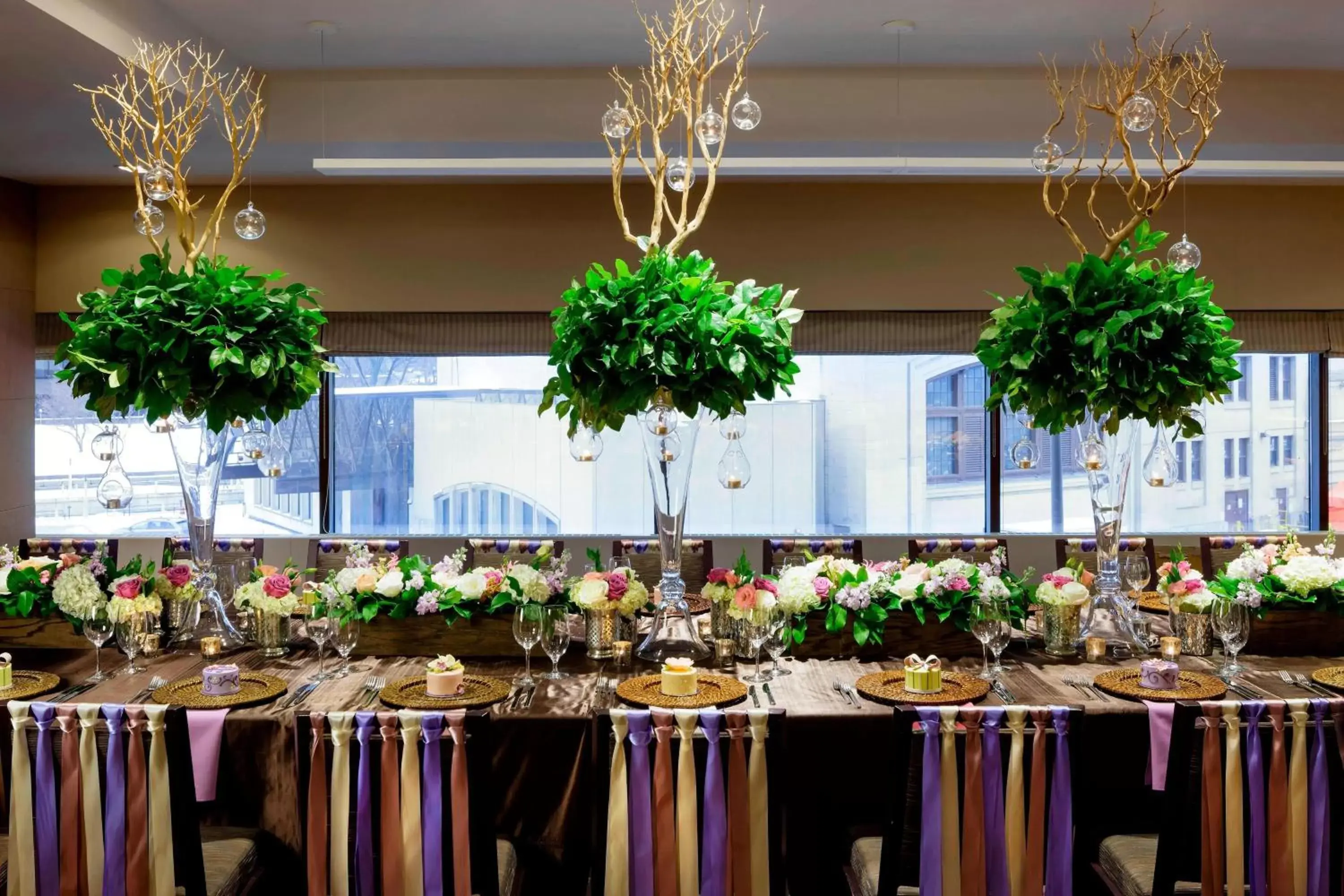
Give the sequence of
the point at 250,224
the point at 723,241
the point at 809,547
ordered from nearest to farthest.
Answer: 1. the point at 250,224
2. the point at 809,547
3. the point at 723,241

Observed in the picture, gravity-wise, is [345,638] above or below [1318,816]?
above

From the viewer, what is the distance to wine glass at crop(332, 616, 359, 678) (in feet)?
8.90

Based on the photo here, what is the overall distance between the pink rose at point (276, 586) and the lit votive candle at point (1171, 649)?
2.36 metres

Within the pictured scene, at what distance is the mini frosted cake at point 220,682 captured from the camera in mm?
2564

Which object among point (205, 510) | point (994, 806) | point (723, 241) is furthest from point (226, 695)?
point (723, 241)

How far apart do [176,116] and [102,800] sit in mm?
2066

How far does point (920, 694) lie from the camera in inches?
100

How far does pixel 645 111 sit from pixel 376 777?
3.12m

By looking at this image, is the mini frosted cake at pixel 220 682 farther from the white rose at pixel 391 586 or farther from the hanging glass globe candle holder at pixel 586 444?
the hanging glass globe candle holder at pixel 586 444

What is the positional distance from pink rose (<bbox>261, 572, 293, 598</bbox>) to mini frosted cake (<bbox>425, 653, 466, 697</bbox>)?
674mm

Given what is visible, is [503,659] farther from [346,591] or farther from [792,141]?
[792,141]

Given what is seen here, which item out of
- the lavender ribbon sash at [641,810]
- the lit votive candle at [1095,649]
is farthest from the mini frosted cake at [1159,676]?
the lavender ribbon sash at [641,810]

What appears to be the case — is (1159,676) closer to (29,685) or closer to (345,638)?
(345,638)

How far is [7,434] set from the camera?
5.75 meters
